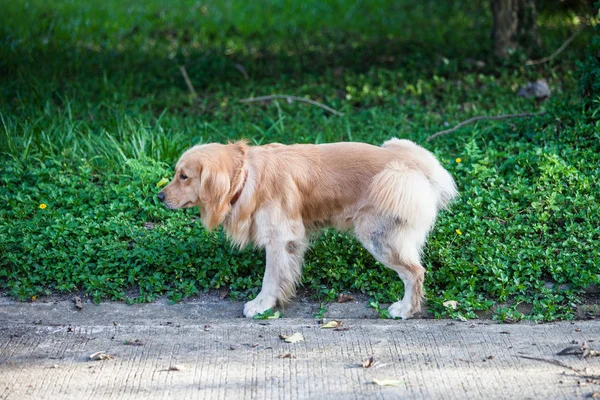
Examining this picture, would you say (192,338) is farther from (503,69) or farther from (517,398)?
(503,69)

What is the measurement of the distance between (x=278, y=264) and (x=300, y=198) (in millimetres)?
464

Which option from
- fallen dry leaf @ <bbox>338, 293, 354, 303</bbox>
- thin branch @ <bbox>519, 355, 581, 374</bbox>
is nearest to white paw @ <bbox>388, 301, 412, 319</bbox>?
fallen dry leaf @ <bbox>338, 293, 354, 303</bbox>

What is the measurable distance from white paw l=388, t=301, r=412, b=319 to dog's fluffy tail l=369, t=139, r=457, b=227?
544 millimetres

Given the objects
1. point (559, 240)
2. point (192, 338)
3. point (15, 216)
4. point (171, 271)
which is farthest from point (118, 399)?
point (559, 240)

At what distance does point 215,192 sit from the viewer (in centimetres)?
496

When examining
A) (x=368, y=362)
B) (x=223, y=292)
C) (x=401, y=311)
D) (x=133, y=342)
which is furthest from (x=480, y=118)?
(x=133, y=342)

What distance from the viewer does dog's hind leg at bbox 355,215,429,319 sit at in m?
4.87

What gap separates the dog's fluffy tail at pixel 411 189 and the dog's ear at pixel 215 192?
95 cm

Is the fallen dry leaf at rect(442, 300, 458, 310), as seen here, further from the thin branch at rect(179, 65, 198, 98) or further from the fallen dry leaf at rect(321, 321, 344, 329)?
the thin branch at rect(179, 65, 198, 98)

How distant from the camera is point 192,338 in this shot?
181 inches

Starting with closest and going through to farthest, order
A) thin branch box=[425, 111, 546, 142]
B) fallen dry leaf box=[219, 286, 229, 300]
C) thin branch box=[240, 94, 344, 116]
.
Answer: fallen dry leaf box=[219, 286, 229, 300] < thin branch box=[425, 111, 546, 142] < thin branch box=[240, 94, 344, 116]

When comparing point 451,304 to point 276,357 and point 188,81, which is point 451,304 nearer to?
point 276,357

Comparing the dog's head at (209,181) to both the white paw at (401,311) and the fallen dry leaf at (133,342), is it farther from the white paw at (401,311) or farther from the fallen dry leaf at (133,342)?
the white paw at (401,311)

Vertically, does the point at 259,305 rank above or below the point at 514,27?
below
